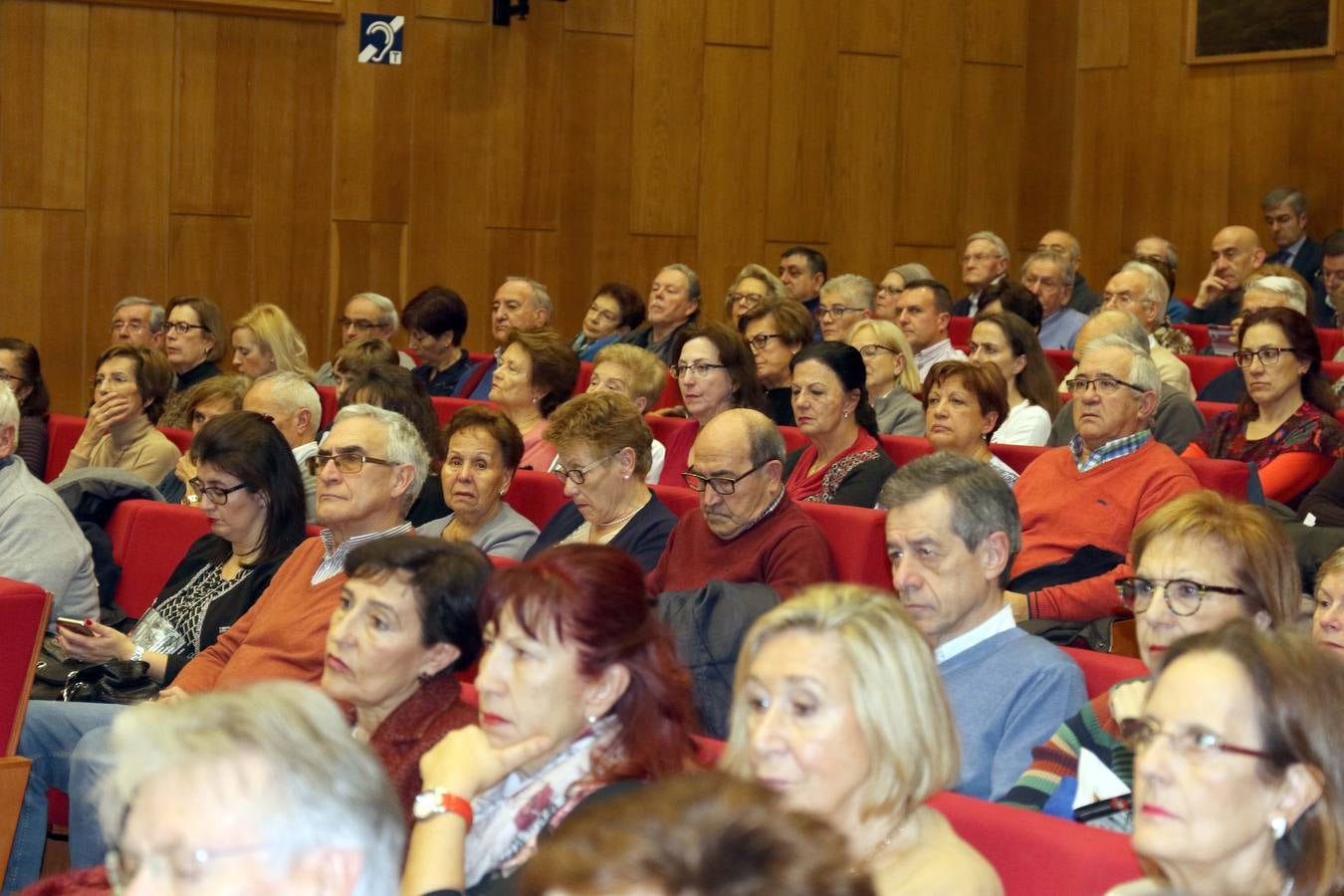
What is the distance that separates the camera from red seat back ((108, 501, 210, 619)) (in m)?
4.00

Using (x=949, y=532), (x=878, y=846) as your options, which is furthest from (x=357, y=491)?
(x=878, y=846)

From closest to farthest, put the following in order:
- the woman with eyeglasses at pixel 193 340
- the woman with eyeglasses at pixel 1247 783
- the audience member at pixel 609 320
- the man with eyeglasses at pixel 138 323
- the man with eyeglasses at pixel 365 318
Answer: the woman with eyeglasses at pixel 1247 783
the woman with eyeglasses at pixel 193 340
the man with eyeglasses at pixel 138 323
the man with eyeglasses at pixel 365 318
the audience member at pixel 609 320

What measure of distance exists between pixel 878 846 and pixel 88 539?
9.22 ft

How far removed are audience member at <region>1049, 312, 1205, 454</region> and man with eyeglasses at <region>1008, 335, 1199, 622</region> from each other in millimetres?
639

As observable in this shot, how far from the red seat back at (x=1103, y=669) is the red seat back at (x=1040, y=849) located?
0.64 meters

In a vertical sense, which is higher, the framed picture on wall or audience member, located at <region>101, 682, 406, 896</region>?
the framed picture on wall

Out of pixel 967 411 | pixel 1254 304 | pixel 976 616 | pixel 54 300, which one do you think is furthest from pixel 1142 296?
pixel 54 300

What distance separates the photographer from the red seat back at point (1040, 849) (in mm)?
1743

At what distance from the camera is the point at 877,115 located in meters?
9.17

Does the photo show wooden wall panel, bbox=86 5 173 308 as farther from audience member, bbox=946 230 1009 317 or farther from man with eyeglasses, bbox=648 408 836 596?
man with eyeglasses, bbox=648 408 836 596

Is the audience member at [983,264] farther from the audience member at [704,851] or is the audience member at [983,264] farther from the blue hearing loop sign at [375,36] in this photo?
the audience member at [704,851]

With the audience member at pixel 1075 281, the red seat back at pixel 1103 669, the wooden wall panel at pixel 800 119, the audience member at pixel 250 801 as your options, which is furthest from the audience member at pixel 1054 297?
the audience member at pixel 250 801

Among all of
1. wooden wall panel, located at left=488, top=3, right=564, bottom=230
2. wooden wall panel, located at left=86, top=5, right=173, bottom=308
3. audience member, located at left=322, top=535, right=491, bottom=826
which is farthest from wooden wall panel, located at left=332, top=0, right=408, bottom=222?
audience member, located at left=322, top=535, right=491, bottom=826

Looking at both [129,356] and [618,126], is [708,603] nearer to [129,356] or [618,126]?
[129,356]
